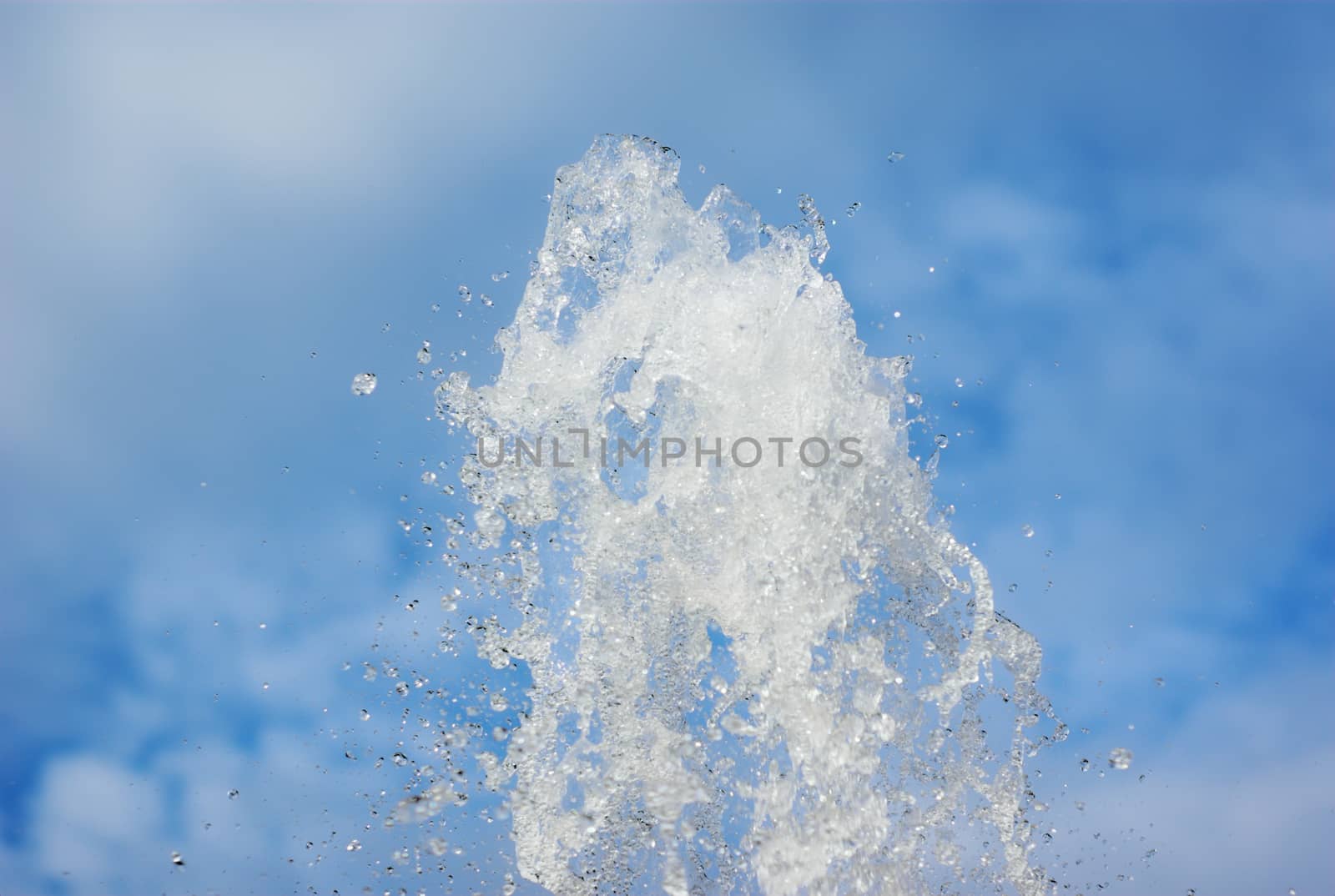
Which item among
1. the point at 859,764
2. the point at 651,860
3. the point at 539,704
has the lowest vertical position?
the point at 651,860

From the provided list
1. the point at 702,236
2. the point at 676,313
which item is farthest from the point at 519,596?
the point at 702,236

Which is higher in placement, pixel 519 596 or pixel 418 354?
pixel 418 354

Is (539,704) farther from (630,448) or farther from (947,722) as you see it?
(947,722)

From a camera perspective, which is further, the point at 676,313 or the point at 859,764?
the point at 676,313
